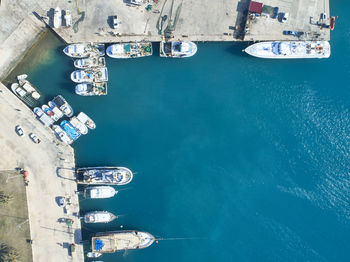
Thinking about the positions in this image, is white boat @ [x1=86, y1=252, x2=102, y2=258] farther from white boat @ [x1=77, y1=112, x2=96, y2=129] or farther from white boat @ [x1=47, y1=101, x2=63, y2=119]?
white boat @ [x1=47, y1=101, x2=63, y2=119]

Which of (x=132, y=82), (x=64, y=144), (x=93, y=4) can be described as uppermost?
(x=93, y=4)

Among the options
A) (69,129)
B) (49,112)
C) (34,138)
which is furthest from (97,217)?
(49,112)

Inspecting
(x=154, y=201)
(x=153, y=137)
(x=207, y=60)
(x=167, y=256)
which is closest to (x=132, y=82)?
(x=153, y=137)

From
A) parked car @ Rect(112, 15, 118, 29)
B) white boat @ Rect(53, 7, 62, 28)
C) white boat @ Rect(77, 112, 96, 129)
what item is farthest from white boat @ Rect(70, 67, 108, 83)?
white boat @ Rect(53, 7, 62, 28)

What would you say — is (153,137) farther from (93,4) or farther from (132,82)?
(93,4)

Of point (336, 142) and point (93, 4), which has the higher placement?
point (93, 4)

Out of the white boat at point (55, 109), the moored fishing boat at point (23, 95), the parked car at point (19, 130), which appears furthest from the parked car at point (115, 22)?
the parked car at point (19, 130)

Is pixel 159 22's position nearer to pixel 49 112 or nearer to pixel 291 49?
pixel 291 49
